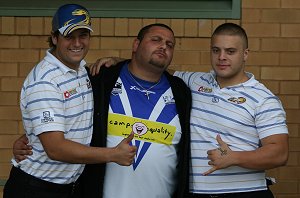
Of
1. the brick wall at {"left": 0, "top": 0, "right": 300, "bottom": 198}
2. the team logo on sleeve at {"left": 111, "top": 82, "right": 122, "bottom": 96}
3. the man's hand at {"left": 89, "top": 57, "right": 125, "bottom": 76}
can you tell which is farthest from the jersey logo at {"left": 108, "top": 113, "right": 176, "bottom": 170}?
the brick wall at {"left": 0, "top": 0, "right": 300, "bottom": 198}

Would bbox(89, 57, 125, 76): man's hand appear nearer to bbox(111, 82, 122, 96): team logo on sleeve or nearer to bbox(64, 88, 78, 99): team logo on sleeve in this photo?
bbox(111, 82, 122, 96): team logo on sleeve

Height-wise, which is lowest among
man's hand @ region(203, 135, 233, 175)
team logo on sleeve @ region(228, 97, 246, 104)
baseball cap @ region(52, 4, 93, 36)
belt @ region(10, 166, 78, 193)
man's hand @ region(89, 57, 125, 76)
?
belt @ region(10, 166, 78, 193)

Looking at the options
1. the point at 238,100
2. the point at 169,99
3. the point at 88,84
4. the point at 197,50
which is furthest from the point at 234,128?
the point at 197,50

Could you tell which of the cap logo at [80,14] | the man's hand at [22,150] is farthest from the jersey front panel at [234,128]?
the man's hand at [22,150]

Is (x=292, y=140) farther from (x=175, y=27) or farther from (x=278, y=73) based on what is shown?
(x=175, y=27)

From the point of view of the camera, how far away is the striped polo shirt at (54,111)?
13.6 ft

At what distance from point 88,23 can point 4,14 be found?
5.89 feet

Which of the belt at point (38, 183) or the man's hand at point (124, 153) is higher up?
the man's hand at point (124, 153)

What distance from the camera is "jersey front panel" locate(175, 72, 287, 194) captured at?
4.41 metres

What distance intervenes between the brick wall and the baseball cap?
159cm

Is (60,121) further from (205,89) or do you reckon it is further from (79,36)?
(205,89)

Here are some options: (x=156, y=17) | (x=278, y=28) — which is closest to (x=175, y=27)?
(x=156, y=17)

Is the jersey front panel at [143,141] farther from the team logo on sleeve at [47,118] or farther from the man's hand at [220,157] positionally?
the team logo on sleeve at [47,118]

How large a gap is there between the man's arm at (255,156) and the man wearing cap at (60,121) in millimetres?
511
